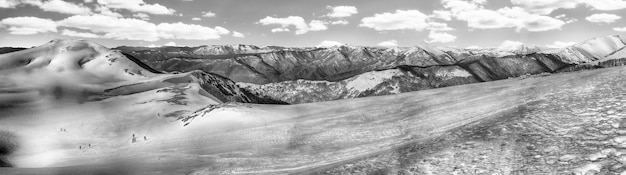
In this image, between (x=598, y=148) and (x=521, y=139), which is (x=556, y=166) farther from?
(x=521, y=139)

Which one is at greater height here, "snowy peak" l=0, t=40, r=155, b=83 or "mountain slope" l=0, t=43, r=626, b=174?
"snowy peak" l=0, t=40, r=155, b=83

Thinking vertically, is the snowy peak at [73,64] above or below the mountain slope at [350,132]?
above

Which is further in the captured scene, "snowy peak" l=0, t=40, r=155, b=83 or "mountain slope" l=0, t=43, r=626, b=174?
"snowy peak" l=0, t=40, r=155, b=83

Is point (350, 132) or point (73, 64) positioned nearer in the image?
point (350, 132)

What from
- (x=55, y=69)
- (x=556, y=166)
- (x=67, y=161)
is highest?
(x=55, y=69)

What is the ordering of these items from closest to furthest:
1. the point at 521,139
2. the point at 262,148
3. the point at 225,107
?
the point at 521,139 < the point at 262,148 < the point at 225,107

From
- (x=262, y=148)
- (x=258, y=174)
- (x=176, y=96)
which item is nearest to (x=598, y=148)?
(x=258, y=174)

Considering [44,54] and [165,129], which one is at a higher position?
[44,54]

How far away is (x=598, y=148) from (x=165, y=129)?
225 ft

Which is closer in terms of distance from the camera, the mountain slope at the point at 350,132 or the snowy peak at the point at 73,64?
the mountain slope at the point at 350,132

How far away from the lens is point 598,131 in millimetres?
13023

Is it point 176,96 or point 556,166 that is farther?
point 176,96

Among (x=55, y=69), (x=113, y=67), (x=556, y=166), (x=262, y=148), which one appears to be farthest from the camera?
(x=113, y=67)

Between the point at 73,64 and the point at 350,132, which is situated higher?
the point at 73,64
